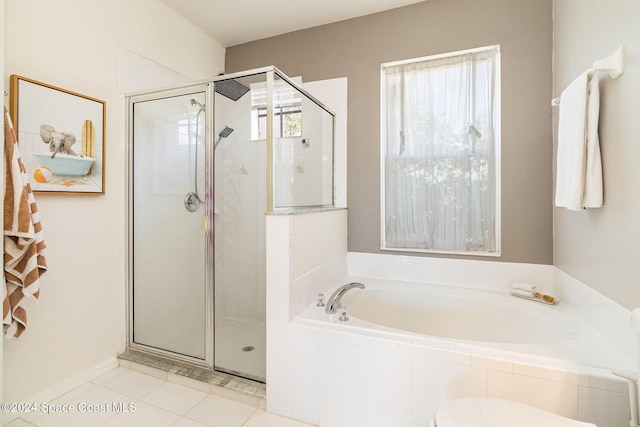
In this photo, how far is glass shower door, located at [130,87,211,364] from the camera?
207cm

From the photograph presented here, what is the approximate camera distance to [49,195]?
5.67 feet

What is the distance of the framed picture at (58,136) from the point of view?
1.61m

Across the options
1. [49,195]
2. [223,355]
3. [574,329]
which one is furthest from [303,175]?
[574,329]

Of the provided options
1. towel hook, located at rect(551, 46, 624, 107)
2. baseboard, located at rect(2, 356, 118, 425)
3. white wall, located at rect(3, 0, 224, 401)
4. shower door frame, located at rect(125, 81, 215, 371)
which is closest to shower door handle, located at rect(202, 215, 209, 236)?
shower door frame, located at rect(125, 81, 215, 371)

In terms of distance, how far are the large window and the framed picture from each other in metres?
2.02

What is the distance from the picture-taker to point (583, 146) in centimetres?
146

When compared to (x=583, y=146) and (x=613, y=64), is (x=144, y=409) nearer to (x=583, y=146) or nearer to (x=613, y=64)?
(x=583, y=146)

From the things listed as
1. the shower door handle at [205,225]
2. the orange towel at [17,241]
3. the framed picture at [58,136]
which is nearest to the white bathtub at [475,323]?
the shower door handle at [205,225]

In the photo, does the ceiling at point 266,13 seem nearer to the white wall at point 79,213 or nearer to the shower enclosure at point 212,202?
the white wall at point 79,213

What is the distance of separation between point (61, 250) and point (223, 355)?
1.15 m

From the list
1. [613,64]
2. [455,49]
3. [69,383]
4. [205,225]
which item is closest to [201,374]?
[69,383]

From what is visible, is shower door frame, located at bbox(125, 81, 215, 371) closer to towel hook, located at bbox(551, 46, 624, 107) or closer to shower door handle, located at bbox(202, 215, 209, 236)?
shower door handle, located at bbox(202, 215, 209, 236)

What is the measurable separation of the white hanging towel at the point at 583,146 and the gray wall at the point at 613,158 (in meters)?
0.04

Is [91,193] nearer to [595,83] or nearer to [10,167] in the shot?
[10,167]
